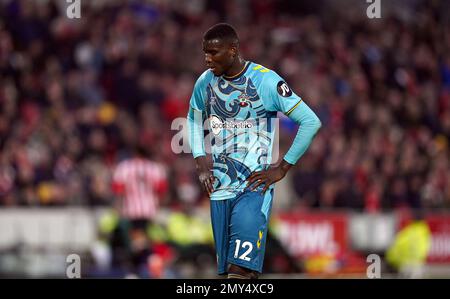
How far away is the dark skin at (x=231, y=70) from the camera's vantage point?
787cm

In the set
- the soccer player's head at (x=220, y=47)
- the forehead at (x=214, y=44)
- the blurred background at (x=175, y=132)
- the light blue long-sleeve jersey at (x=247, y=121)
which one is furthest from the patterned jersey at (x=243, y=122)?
the blurred background at (x=175, y=132)

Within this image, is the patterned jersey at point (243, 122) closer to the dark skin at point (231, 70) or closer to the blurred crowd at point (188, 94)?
the dark skin at point (231, 70)

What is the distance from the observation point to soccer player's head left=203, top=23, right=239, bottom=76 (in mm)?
7859

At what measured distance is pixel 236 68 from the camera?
26.4 ft

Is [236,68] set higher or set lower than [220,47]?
lower

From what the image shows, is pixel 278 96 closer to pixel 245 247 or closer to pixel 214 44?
pixel 214 44

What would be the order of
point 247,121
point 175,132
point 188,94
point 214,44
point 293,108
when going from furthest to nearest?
point 188,94
point 175,132
point 247,121
point 293,108
point 214,44

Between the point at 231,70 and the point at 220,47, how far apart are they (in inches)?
10.0

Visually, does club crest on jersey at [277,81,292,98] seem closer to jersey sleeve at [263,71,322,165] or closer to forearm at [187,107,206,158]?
jersey sleeve at [263,71,322,165]

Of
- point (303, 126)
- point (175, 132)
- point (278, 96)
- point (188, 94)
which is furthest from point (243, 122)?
point (188, 94)

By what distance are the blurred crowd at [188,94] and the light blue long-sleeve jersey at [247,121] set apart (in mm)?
9589

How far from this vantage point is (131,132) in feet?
62.3

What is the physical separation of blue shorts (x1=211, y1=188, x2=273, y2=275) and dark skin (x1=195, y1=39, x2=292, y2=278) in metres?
0.06

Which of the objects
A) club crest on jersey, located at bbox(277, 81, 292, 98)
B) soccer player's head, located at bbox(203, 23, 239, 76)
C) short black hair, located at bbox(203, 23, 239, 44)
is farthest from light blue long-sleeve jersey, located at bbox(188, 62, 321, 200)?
short black hair, located at bbox(203, 23, 239, 44)
